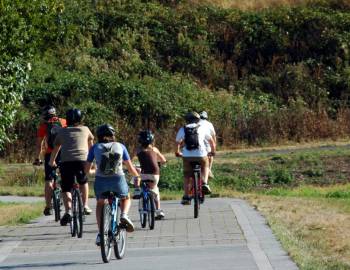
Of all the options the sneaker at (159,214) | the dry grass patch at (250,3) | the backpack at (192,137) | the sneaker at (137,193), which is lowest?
the sneaker at (159,214)

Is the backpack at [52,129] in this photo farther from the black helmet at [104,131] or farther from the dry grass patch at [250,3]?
the dry grass patch at [250,3]

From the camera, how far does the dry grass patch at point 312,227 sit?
1287cm

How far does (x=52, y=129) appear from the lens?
58.5 ft

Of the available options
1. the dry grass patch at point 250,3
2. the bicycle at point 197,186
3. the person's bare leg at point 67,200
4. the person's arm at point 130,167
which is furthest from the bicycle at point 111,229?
the dry grass patch at point 250,3

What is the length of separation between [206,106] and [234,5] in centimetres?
999

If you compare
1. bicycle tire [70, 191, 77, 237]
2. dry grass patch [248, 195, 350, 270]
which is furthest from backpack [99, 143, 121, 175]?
dry grass patch [248, 195, 350, 270]

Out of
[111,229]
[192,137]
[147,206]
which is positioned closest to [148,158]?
[147,206]

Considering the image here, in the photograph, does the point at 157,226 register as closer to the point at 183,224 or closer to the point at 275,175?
the point at 183,224

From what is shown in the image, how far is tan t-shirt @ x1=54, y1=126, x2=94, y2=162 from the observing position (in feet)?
53.4

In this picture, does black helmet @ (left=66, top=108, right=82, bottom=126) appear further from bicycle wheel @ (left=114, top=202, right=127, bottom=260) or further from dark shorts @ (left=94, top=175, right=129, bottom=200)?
bicycle wheel @ (left=114, top=202, right=127, bottom=260)

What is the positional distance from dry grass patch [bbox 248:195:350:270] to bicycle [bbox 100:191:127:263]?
2.08m

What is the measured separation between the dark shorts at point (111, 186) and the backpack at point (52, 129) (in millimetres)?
3817

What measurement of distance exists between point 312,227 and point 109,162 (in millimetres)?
4153

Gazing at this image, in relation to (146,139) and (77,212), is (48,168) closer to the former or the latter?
(146,139)
